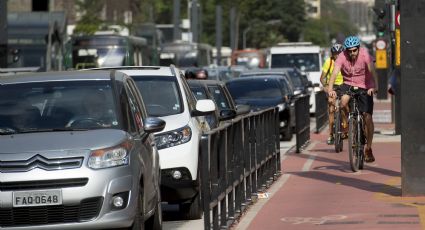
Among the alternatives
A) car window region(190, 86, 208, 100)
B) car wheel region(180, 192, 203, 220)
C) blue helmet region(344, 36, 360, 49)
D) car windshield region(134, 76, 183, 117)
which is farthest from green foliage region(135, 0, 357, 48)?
car wheel region(180, 192, 203, 220)

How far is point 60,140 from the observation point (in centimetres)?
1112

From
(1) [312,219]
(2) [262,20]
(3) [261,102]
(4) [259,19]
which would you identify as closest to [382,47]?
(3) [261,102]

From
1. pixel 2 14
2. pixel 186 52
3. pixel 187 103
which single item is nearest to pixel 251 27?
pixel 186 52

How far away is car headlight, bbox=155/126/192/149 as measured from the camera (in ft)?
47.1

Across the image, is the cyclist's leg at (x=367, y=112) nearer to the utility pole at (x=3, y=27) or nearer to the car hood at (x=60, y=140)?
the car hood at (x=60, y=140)

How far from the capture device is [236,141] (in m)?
13.8

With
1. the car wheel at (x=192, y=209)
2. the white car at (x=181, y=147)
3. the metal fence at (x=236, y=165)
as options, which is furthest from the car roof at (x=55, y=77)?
the car wheel at (x=192, y=209)

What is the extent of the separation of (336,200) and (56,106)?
4.40 m

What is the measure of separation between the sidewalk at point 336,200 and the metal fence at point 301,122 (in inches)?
89.6

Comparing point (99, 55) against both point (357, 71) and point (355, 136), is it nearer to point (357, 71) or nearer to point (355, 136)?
point (357, 71)

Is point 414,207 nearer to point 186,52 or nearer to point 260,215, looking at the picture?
point 260,215

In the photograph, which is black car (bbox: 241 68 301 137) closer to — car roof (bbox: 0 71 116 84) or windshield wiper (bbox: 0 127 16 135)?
car roof (bbox: 0 71 116 84)

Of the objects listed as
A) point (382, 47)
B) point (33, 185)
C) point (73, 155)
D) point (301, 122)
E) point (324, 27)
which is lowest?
point (324, 27)

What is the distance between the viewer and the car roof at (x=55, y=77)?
12344mm
